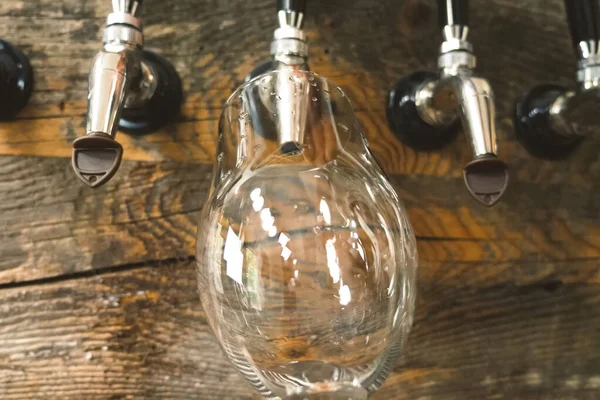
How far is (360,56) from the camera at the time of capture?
1.97 feet

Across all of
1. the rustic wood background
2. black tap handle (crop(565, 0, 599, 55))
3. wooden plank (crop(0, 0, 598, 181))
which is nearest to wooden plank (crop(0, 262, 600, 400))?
the rustic wood background

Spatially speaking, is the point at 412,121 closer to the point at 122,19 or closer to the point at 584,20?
the point at 584,20

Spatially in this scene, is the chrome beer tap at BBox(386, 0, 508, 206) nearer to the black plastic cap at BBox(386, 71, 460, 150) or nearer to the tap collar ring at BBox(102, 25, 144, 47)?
the black plastic cap at BBox(386, 71, 460, 150)

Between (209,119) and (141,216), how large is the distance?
0.38 ft

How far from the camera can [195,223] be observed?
0.55m

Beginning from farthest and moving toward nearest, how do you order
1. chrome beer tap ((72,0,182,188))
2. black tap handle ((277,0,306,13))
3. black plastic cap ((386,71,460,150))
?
black plastic cap ((386,71,460,150)), black tap handle ((277,0,306,13)), chrome beer tap ((72,0,182,188))

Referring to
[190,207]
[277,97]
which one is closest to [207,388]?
[190,207]

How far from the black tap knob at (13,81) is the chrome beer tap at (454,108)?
35cm

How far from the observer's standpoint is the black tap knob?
528mm

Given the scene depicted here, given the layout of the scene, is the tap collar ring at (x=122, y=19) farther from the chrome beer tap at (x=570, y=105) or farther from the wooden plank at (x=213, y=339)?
the chrome beer tap at (x=570, y=105)

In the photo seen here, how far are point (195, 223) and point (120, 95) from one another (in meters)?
0.17


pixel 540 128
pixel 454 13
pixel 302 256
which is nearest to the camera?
pixel 302 256

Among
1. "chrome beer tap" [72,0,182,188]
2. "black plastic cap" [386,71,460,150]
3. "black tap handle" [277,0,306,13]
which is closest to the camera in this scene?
"chrome beer tap" [72,0,182,188]

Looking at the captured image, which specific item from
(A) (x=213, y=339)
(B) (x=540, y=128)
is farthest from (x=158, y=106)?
(B) (x=540, y=128)
